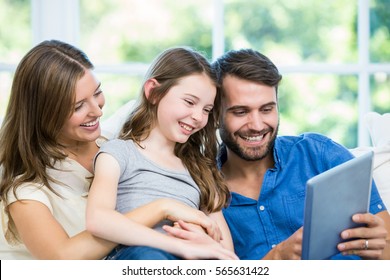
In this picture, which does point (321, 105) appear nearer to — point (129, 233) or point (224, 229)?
point (224, 229)

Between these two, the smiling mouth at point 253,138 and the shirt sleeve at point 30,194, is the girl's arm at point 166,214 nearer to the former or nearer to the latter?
the shirt sleeve at point 30,194

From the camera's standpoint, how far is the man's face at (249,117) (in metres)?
2.06

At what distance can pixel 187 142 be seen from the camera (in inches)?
81.8

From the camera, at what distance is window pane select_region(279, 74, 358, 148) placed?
11.1 ft

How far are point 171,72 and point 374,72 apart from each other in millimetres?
1718

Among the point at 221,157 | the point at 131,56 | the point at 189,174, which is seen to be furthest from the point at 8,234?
the point at 131,56

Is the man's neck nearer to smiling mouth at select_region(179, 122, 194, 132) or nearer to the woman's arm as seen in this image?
smiling mouth at select_region(179, 122, 194, 132)

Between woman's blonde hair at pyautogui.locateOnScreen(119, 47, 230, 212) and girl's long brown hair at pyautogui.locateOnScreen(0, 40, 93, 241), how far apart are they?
0.68ft

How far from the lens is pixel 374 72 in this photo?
336cm

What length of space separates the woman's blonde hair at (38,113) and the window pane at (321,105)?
5.43 ft

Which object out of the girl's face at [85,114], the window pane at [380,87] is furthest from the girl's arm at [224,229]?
the window pane at [380,87]

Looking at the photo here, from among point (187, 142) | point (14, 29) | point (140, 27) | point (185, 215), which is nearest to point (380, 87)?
point (140, 27)

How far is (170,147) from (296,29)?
5.22 feet
